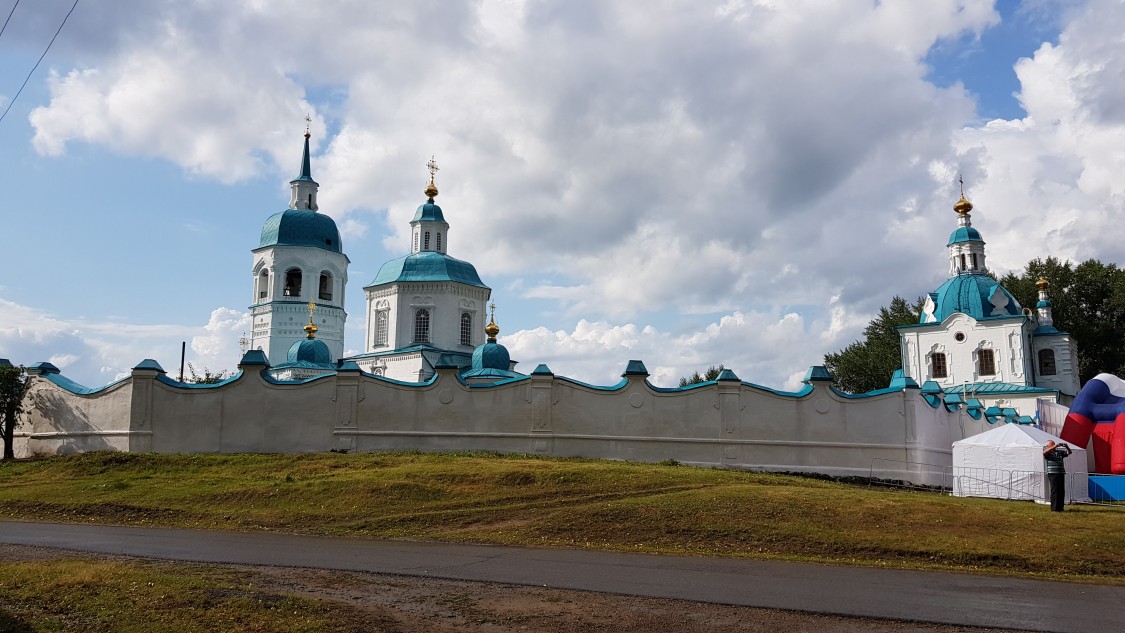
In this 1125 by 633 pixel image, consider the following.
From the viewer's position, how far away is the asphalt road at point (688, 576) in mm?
9164

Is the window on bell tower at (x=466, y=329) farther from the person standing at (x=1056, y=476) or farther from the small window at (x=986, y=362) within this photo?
the person standing at (x=1056, y=476)

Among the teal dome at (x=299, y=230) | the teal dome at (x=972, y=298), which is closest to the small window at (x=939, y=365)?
the teal dome at (x=972, y=298)

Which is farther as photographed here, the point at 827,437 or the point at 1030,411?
the point at 1030,411

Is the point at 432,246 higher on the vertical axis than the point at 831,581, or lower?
higher

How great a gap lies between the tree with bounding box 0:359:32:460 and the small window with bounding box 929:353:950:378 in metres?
37.1

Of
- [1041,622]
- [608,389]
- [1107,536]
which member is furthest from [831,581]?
[608,389]

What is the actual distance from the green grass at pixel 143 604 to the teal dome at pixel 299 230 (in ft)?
123

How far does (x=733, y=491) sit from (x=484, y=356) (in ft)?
61.7

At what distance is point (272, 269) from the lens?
45469 mm

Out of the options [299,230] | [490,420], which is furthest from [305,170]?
[490,420]

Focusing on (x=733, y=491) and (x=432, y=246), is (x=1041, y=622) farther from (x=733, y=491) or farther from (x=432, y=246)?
(x=432, y=246)

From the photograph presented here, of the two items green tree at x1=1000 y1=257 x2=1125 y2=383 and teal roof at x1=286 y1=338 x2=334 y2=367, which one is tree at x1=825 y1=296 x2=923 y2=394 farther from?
teal roof at x1=286 y1=338 x2=334 y2=367

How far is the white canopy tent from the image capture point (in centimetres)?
2159

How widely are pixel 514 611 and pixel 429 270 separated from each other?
33093 millimetres
